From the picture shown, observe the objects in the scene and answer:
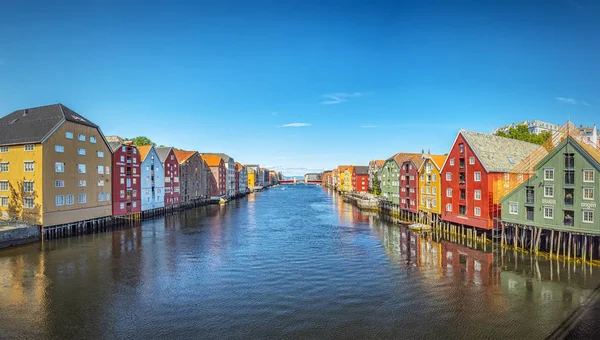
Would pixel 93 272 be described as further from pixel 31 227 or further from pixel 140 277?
pixel 31 227

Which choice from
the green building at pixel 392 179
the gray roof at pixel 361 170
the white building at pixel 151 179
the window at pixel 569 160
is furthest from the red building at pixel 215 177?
the window at pixel 569 160

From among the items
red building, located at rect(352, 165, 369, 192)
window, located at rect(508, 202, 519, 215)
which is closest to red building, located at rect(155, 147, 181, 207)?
window, located at rect(508, 202, 519, 215)

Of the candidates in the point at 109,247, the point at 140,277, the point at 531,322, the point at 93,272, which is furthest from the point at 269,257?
the point at 531,322

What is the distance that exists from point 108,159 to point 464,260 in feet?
157

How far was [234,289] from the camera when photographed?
22.5 meters

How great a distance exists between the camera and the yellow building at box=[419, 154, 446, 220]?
46.3 metres

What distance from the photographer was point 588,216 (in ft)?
86.7

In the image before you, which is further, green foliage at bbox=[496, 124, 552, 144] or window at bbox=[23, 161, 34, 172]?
green foliage at bbox=[496, 124, 552, 144]

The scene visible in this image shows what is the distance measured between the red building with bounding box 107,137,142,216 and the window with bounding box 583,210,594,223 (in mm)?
55784

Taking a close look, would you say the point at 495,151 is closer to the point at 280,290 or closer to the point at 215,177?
the point at 280,290

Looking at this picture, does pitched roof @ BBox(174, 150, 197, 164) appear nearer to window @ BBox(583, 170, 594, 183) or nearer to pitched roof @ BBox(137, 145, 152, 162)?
pitched roof @ BBox(137, 145, 152, 162)

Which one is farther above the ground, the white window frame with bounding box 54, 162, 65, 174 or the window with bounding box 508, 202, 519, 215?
the white window frame with bounding box 54, 162, 65, 174

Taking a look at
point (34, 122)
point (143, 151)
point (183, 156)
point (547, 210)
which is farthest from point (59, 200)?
point (547, 210)

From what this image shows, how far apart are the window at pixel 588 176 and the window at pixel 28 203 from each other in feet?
176
